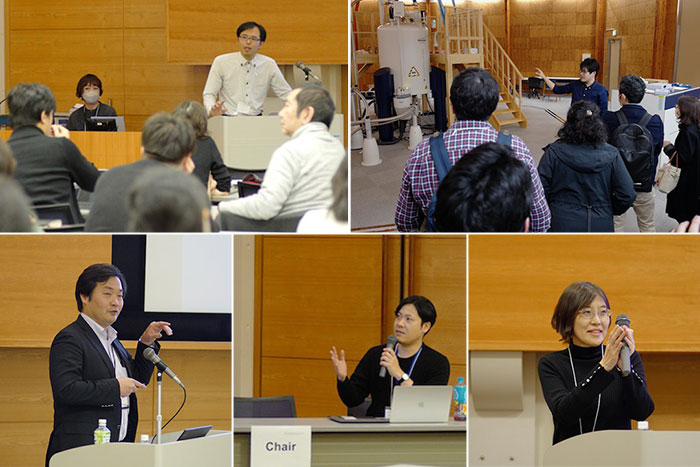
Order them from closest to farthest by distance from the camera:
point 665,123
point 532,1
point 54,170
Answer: point 54,170
point 532,1
point 665,123

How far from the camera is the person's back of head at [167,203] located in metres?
2.18

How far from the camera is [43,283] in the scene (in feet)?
7.32

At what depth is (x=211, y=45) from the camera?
122 inches

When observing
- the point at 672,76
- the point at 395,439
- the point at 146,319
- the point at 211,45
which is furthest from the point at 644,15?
the point at 146,319

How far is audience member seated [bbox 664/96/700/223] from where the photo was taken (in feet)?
10.2

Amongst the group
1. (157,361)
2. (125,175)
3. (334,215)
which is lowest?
(157,361)

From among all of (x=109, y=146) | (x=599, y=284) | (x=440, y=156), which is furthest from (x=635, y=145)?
(x=109, y=146)

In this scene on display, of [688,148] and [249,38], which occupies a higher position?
[249,38]

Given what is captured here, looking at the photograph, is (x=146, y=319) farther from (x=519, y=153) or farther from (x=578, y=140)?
(x=578, y=140)

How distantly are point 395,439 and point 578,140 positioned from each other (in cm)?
130

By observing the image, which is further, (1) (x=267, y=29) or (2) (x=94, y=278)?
(1) (x=267, y=29)

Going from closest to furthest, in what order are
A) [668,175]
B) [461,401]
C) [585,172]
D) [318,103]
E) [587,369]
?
1. [587,369]
2. [461,401]
3. [318,103]
4. [585,172]
5. [668,175]

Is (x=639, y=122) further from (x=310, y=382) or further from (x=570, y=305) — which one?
(x=310, y=382)

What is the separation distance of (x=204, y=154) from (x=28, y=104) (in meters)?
0.60
